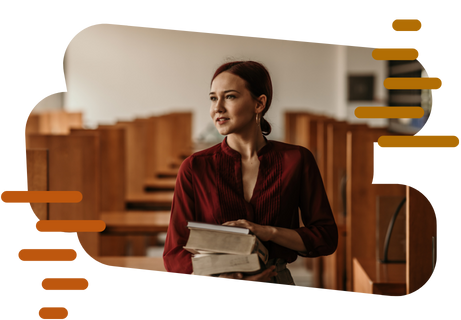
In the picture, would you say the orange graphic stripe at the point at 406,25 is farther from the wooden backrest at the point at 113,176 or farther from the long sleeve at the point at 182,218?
the wooden backrest at the point at 113,176

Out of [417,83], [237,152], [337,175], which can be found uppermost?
[417,83]

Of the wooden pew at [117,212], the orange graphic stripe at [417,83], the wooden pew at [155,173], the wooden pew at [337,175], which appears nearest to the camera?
the orange graphic stripe at [417,83]

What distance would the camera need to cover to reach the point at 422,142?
1.01 m

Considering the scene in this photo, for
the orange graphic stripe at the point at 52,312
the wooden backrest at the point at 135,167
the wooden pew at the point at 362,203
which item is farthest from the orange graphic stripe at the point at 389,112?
the wooden backrest at the point at 135,167

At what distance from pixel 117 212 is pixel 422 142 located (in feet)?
4.70

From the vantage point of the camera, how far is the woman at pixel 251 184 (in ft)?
3.46

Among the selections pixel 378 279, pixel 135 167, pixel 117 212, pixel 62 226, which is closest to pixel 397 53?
pixel 378 279

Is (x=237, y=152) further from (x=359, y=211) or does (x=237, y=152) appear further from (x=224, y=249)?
(x=359, y=211)

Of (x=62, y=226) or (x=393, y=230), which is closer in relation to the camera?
(x=62, y=226)

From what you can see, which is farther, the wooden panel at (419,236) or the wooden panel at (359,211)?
the wooden panel at (359,211)

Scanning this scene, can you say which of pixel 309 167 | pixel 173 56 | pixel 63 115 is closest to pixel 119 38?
pixel 173 56

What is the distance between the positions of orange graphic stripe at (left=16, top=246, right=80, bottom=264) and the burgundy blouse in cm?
22

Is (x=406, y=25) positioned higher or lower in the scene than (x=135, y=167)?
higher

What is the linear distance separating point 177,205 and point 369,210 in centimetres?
85
